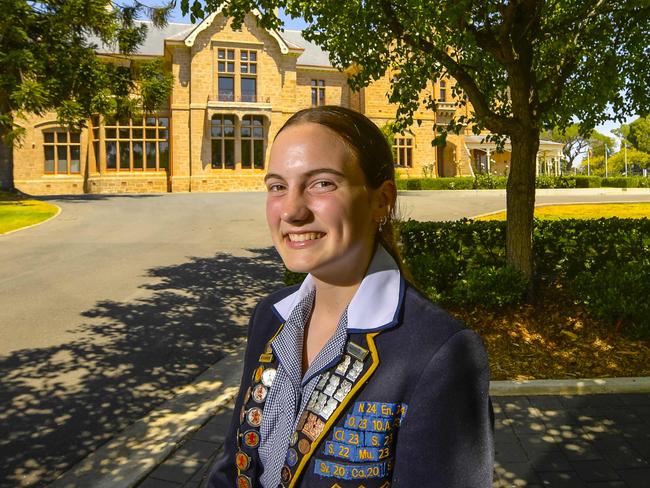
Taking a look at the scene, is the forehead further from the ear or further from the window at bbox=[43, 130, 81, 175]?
the window at bbox=[43, 130, 81, 175]

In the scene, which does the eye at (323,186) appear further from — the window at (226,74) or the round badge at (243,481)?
the window at (226,74)

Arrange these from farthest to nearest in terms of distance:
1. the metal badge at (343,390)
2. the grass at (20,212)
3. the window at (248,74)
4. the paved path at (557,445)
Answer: the window at (248,74) → the grass at (20,212) → the paved path at (557,445) → the metal badge at (343,390)

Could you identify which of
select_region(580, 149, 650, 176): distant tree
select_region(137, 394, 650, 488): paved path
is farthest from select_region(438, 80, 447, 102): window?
select_region(137, 394, 650, 488): paved path

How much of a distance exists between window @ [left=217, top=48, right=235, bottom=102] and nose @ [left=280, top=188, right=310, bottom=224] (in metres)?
37.2

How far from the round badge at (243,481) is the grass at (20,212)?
17313 mm

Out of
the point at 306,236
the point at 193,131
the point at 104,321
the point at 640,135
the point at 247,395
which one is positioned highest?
the point at 640,135

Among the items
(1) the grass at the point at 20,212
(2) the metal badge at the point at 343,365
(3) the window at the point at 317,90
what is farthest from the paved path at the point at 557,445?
(3) the window at the point at 317,90

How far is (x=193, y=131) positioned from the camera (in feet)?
117

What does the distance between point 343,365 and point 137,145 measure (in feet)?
127

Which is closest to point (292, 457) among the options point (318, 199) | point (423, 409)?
point (423, 409)

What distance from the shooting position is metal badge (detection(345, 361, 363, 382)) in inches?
54.4

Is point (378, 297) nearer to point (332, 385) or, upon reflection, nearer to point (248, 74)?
point (332, 385)

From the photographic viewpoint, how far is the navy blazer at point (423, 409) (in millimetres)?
1256

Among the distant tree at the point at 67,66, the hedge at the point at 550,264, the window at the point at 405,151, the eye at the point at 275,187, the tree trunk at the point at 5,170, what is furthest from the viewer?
the window at the point at 405,151
